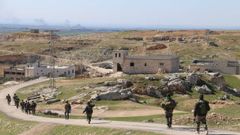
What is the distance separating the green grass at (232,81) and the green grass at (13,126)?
5222 cm

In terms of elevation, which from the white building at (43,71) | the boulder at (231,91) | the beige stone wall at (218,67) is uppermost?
the beige stone wall at (218,67)

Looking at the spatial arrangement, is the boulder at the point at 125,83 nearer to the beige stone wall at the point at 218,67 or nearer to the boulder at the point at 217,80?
the boulder at the point at 217,80

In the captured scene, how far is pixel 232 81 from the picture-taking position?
90938mm

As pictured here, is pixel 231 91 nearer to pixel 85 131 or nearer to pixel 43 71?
pixel 43 71

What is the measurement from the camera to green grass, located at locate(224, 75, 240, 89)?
8814 cm

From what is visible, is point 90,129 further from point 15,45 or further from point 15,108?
point 15,45

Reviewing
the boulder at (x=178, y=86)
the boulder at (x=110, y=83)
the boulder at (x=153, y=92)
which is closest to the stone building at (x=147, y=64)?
the boulder at (x=178, y=86)

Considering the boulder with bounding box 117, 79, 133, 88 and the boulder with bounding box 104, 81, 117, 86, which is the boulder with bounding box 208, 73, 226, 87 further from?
the boulder with bounding box 104, 81, 117, 86

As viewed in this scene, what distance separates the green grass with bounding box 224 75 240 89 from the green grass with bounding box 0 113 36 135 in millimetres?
52221

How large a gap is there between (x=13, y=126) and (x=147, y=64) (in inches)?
2071

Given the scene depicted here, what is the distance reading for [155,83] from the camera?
72.6 m

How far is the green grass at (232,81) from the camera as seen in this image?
88.1 metres

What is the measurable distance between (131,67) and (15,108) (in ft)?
130

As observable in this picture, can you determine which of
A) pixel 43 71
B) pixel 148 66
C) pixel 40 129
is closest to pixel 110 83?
pixel 148 66
